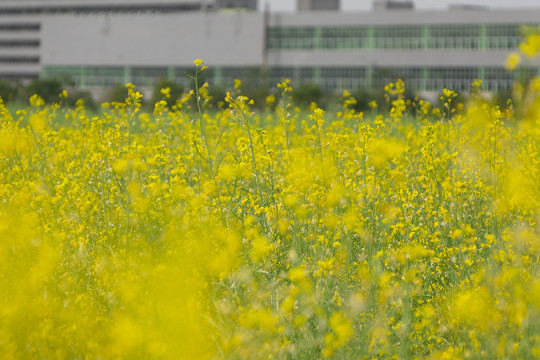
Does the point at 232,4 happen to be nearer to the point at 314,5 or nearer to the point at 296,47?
the point at 314,5

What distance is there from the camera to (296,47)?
58531 mm

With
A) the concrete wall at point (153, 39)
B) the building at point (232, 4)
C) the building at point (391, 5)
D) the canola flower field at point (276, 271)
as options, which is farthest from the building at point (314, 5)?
the canola flower field at point (276, 271)

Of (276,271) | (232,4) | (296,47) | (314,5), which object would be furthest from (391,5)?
(276,271)

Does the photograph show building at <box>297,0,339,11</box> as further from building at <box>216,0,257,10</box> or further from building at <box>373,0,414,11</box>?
building at <box>216,0,257,10</box>

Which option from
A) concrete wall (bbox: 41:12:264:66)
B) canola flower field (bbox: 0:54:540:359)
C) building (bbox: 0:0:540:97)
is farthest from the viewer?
concrete wall (bbox: 41:12:264:66)

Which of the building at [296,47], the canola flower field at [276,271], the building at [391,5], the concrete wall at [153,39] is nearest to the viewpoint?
the canola flower field at [276,271]

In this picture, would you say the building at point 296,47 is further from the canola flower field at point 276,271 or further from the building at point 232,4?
the canola flower field at point 276,271

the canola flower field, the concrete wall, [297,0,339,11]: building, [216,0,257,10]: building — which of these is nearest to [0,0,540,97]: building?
the concrete wall

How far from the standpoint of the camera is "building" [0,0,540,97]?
5497 centimetres

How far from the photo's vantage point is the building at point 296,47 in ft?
180

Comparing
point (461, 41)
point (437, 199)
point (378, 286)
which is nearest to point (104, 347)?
point (378, 286)

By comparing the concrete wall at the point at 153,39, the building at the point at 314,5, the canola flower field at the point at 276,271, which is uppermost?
the building at the point at 314,5

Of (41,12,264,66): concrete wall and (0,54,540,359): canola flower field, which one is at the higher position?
(41,12,264,66): concrete wall

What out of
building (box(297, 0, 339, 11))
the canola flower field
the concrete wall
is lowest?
the canola flower field
